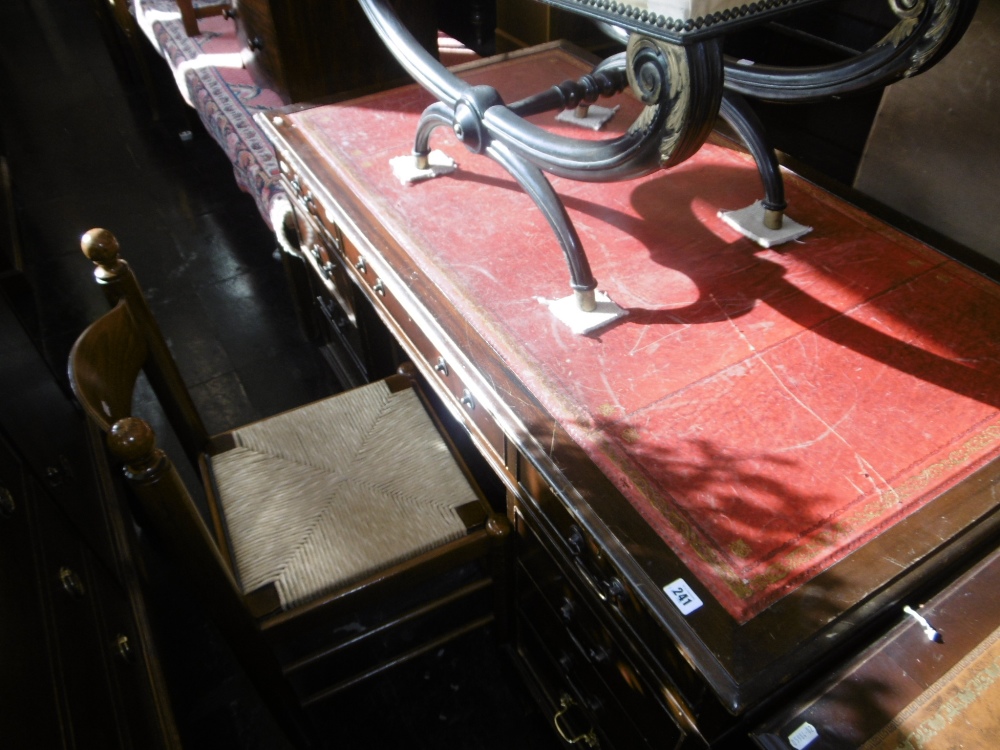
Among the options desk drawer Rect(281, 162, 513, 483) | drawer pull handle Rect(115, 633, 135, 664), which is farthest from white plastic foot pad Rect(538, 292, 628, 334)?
drawer pull handle Rect(115, 633, 135, 664)

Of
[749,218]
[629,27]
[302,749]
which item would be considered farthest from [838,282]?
[302,749]

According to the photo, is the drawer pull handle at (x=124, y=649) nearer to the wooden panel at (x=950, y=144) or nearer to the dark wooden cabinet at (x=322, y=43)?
the dark wooden cabinet at (x=322, y=43)

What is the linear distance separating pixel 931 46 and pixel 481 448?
0.93 m

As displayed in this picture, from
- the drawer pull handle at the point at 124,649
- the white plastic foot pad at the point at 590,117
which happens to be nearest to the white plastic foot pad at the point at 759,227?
the white plastic foot pad at the point at 590,117

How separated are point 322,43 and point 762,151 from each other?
59.4 inches

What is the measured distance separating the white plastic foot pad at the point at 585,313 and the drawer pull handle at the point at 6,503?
96 centimetres

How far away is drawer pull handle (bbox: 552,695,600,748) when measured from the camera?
52.1 inches

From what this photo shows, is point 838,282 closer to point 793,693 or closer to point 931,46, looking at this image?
point 931,46

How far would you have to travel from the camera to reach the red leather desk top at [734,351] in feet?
2.82

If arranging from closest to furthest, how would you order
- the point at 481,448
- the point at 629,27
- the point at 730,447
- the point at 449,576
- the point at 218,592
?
the point at 629,27 → the point at 730,447 → the point at 218,592 → the point at 481,448 → the point at 449,576

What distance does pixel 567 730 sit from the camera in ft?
4.65

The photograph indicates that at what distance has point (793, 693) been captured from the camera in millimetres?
851

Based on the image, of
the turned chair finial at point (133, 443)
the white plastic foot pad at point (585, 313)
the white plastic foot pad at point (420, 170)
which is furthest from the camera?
the white plastic foot pad at point (420, 170)

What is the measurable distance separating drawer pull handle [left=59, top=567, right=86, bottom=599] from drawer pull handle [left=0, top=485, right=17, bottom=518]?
15cm
